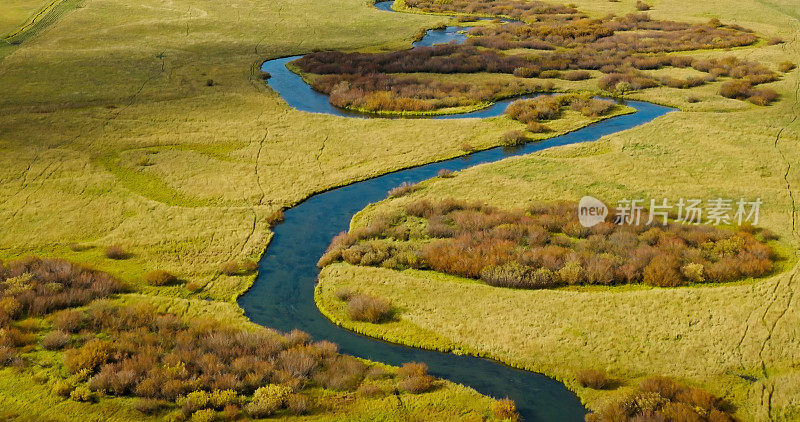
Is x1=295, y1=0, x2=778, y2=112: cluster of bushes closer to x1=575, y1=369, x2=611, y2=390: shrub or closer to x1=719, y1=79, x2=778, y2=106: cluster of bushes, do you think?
x1=719, y1=79, x2=778, y2=106: cluster of bushes

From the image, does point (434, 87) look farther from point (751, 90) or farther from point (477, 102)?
point (751, 90)

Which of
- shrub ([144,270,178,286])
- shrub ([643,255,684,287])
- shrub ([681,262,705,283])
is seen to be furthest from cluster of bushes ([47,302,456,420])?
shrub ([681,262,705,283])

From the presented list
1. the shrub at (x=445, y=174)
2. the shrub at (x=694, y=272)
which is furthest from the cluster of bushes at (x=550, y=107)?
the shrub at (x=694, y=272)

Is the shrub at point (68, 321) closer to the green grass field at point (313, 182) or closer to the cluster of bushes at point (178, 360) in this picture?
the cluster of bushes at point (178, 360)

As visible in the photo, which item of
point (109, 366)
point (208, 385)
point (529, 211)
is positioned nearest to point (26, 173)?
point (109, 366)

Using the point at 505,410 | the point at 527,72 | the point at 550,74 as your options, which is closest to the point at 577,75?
the point at 550,74
